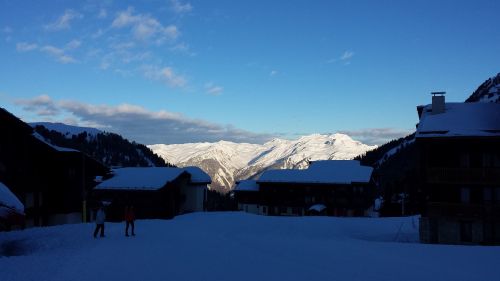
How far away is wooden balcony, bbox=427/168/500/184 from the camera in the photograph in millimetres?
30719

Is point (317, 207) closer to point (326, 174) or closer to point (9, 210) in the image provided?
point (326, 174)

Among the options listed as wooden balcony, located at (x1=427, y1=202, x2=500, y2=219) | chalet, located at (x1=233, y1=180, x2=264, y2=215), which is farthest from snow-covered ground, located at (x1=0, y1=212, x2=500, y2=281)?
chalet, located at (x1=233, y1=180, x2=264, y2=215)

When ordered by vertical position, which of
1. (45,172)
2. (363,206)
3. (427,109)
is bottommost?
(363,206)

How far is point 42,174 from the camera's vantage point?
3497 cm

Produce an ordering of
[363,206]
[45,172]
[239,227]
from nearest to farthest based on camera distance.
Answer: [239,227], [45,172], [363,206]

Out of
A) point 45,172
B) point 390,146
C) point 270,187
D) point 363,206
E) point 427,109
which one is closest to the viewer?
point 45,172

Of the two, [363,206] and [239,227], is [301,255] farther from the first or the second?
[363,206]

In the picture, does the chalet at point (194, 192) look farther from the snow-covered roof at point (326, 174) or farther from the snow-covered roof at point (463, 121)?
the snow-covered roof at point (463, 121)

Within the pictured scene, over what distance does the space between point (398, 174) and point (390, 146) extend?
44.4 m

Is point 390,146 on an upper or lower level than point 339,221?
upper

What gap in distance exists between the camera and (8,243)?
19438 mm

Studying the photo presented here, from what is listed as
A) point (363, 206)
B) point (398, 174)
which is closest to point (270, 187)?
point (363, 206)

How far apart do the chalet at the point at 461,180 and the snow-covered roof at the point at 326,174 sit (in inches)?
1069

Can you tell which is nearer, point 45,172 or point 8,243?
point 8,243
